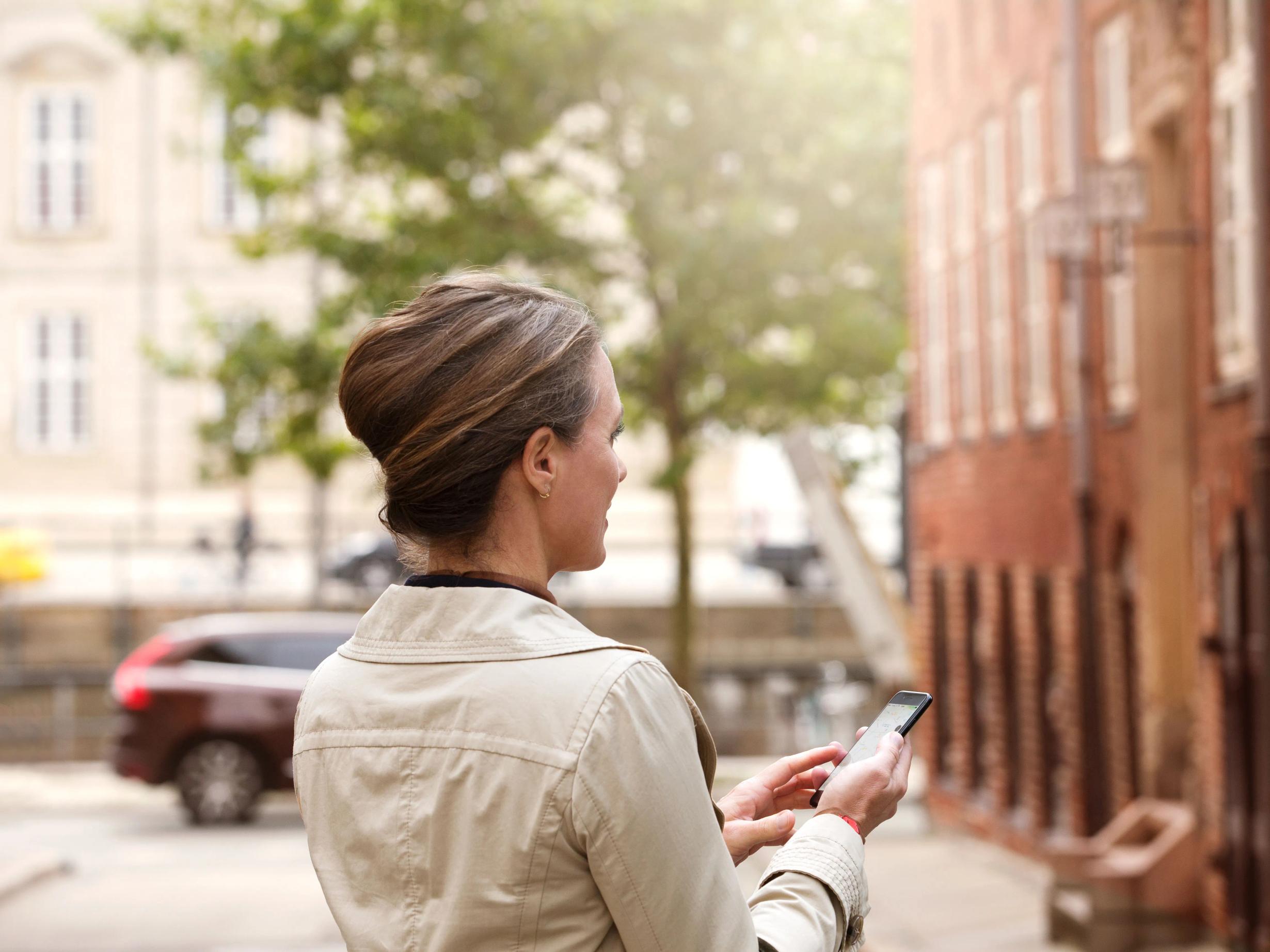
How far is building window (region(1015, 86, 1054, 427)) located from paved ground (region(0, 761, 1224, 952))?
149 inches

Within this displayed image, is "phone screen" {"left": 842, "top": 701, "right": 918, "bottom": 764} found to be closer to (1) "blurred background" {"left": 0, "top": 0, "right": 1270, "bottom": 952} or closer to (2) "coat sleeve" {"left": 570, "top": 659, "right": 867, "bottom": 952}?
(2) "coat sleeve" {"left": 570, "top": 659, "right": 867, "bottom": 952}

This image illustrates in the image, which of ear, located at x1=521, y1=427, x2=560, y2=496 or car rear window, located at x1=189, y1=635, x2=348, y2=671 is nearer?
ear, located at x1=521, y1=427, x2=560, y2=496

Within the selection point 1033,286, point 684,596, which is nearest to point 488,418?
point 1033,286

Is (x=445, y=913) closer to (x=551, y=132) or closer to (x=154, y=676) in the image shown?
(x=154, y=676)

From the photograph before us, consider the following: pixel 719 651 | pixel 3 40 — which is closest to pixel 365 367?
pixel 719 651

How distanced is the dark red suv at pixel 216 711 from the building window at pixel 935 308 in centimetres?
620

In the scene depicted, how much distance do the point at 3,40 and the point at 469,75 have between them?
81.4ft

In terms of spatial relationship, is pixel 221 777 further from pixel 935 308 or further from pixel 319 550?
pixel 319 550

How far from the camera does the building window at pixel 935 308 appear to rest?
1892 centimetres

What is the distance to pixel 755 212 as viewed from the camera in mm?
20328

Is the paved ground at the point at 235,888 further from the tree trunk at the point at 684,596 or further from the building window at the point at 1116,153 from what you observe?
the building window at the point at 1116,153

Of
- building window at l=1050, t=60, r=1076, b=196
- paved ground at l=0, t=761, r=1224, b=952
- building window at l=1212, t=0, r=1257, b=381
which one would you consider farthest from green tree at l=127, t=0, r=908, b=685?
building window at l=1212, t=0, r=1257, b=381

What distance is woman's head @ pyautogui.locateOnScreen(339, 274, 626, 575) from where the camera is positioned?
6.24 feet

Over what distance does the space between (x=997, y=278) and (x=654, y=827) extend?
15.5 meters
